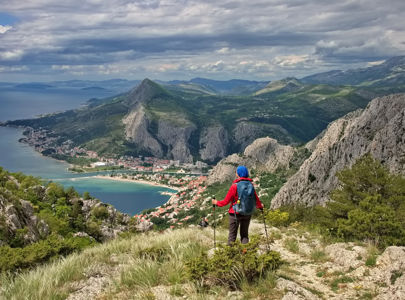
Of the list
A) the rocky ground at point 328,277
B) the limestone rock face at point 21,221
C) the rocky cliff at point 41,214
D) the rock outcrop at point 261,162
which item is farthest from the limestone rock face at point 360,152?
the rock outcrop at point 261,162

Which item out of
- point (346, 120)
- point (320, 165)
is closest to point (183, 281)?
point (320, 165)

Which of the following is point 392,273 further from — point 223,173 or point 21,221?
point 223,173

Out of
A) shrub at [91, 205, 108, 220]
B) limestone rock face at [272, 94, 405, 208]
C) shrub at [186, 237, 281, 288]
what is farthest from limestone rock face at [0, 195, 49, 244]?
limestone rock face at [272, 94, 405, 208]

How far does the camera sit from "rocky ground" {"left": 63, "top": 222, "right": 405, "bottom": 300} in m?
7.77

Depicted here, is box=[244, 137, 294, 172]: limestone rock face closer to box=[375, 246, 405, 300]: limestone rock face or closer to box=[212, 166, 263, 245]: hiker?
box=[375, 246, 405, 300]: limestone rock face

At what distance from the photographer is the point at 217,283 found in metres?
8.23

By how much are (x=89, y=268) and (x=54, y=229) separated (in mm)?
17370

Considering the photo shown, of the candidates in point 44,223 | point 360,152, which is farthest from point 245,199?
point 360,152

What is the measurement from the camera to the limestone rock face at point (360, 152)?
240 ft

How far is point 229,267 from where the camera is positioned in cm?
790

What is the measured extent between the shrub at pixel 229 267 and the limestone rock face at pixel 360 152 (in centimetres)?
6610

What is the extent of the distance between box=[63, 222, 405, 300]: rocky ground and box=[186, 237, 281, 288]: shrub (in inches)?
15.1

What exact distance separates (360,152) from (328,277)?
80.4 metres

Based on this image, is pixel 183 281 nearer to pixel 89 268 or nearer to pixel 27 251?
pixel 89 268
